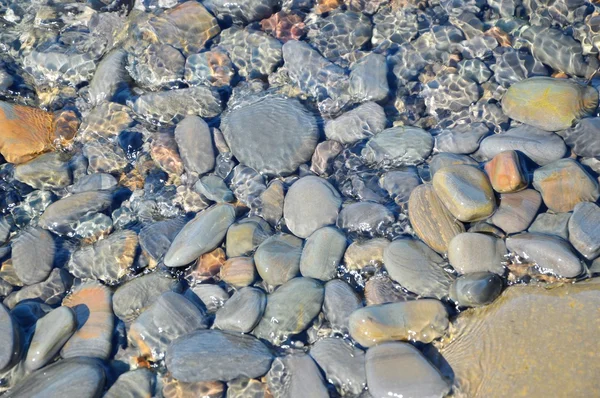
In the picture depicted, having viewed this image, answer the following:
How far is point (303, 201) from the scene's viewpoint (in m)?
4.32

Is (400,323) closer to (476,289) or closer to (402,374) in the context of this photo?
(402,374)

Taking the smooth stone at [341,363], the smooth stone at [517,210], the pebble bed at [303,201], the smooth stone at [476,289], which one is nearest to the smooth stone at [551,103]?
the pebble bed at [303,201]

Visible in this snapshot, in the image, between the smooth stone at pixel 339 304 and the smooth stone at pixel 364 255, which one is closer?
the smooth stone at pixel 339 304

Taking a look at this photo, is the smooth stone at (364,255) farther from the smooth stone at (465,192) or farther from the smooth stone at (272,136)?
the smooth stone at (272,136)

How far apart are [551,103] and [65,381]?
4053 millimetres

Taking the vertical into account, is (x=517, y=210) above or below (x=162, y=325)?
above

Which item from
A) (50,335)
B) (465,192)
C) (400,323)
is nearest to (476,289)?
(400,323)

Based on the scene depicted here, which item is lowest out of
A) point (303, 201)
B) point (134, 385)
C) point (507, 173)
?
point (134, 385)

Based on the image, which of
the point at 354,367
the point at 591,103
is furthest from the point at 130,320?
the point at 591,103

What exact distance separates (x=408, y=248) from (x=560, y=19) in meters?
2.82

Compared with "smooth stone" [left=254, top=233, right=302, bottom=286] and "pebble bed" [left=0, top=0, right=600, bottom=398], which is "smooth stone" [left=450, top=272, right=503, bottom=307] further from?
"smooth stone" [left=254, top=233, right=302, bottom=286]

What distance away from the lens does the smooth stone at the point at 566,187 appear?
12.9ft

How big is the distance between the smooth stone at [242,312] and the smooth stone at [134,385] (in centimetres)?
55

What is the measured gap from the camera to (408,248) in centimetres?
392
